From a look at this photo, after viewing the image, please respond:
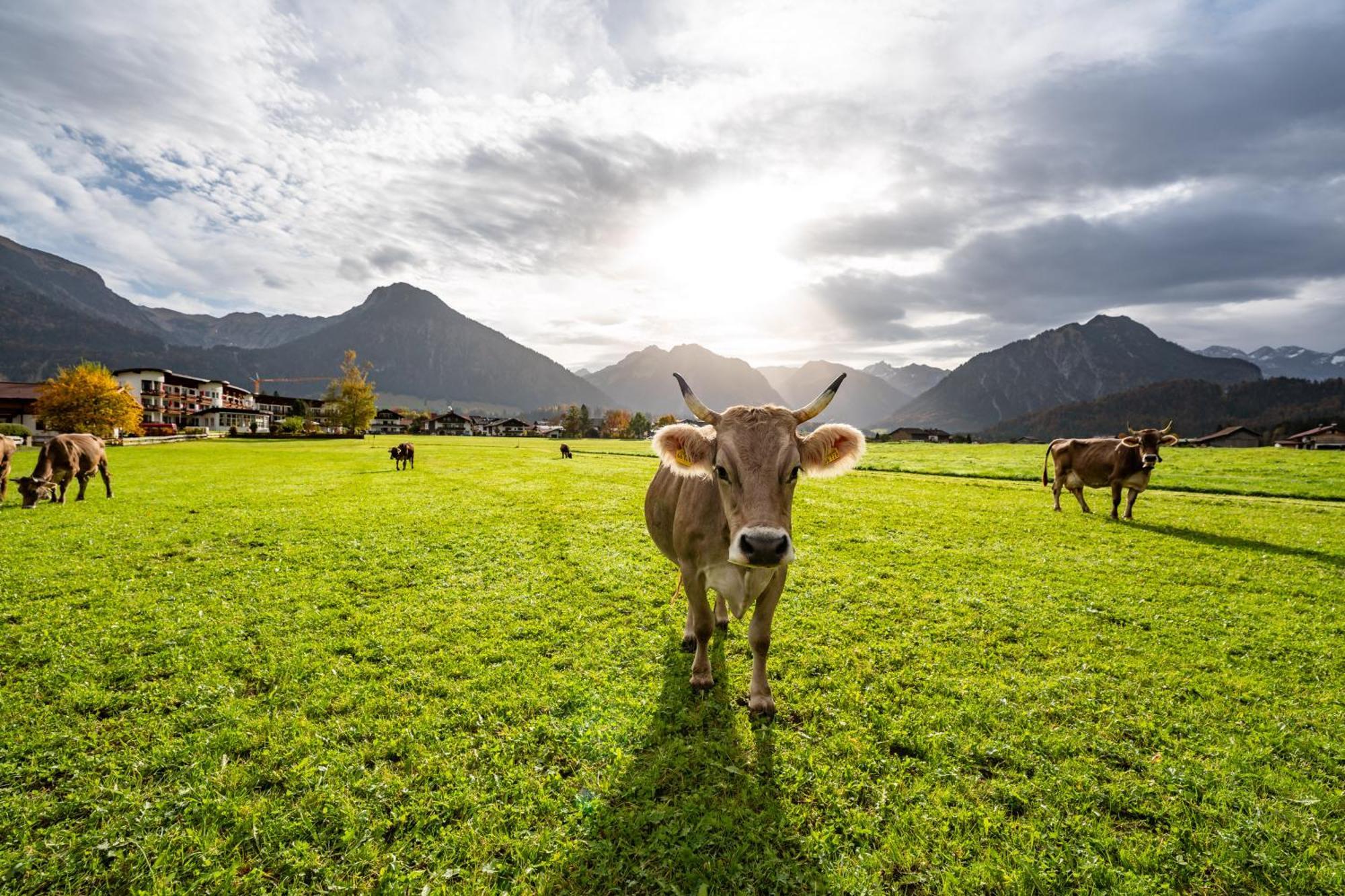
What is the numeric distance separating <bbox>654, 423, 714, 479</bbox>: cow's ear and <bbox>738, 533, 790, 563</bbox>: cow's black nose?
1305mm

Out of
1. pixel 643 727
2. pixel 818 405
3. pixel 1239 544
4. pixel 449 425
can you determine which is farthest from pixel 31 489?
pixel 449 425

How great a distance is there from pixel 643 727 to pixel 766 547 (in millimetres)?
2291

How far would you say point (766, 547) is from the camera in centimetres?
410

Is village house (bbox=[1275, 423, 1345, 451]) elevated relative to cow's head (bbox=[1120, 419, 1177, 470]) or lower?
elevated

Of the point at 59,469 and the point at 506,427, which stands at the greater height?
the point at 506,427

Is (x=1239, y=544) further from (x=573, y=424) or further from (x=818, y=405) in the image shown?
(x=573, y=424)

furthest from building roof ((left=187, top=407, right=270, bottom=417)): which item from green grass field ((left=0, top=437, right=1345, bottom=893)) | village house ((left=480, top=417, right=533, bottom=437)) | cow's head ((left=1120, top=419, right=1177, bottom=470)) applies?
cow's head ((left=1120, top=419, right=1177, bottom=470))

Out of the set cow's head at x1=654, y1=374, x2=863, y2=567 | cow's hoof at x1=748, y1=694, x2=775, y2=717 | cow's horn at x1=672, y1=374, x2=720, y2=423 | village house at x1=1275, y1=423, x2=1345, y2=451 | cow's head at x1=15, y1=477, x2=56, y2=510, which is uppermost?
village house at x1=1275, y1=423, x2=1345, y2=451

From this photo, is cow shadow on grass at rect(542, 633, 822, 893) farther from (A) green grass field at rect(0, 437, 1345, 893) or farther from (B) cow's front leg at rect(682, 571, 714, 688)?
(B) cow's front leg at rect(682, 571, 714, 688)

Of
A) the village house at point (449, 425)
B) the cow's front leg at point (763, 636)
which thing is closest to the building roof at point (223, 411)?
the village house at point (449, 425)

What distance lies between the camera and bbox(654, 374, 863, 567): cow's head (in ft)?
13.6

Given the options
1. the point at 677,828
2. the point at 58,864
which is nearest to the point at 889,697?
the point at 677,828

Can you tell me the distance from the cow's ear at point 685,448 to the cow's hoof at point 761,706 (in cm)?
239

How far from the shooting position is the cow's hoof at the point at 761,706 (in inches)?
198
